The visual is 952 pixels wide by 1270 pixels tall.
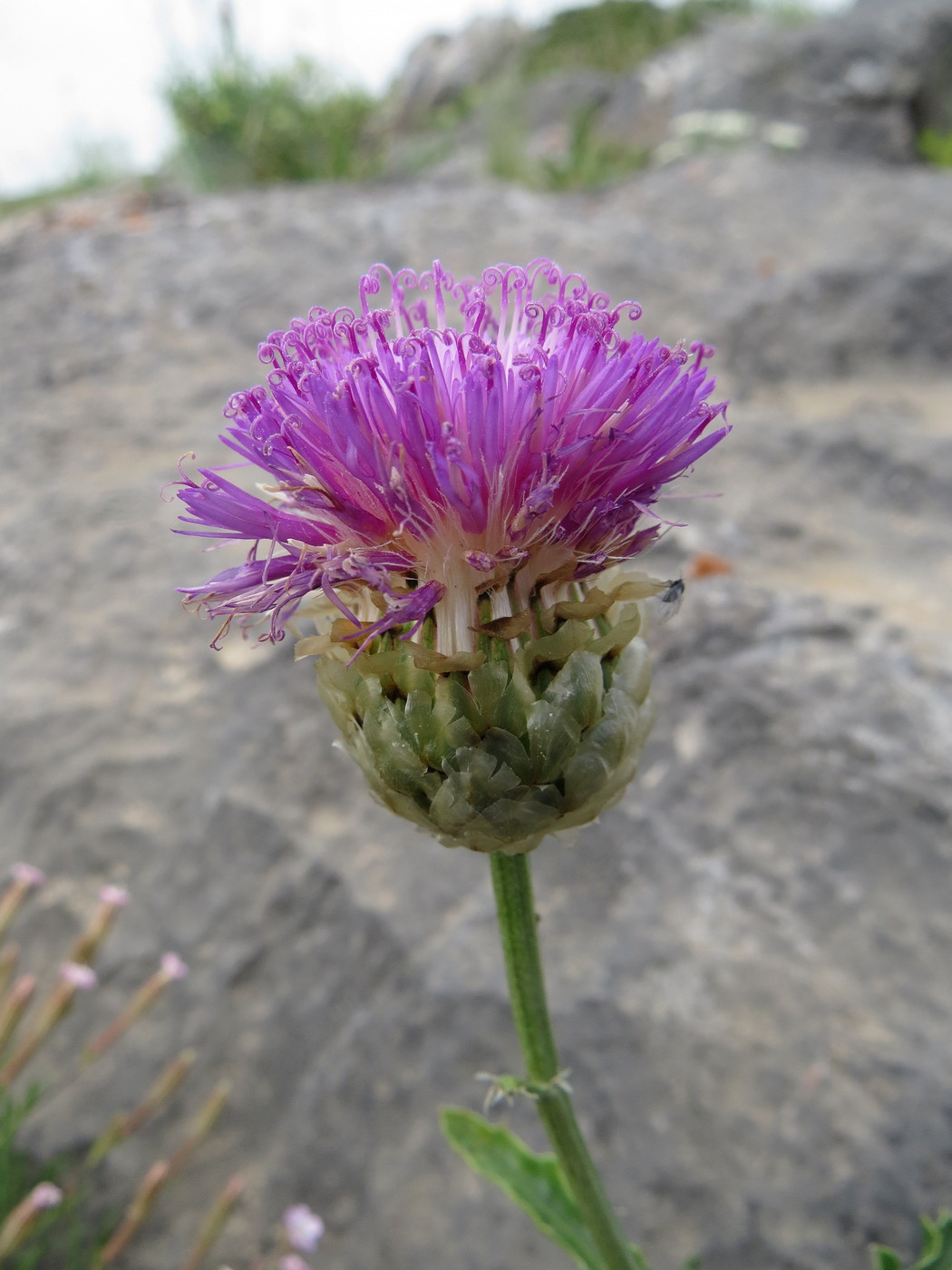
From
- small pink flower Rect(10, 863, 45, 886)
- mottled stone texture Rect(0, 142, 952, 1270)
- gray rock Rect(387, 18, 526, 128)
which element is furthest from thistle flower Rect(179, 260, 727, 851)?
gray rock Rect(387, 18, 526, 128)

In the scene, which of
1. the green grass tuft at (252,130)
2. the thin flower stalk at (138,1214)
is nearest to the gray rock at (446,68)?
the green grass tuft at (252,130)

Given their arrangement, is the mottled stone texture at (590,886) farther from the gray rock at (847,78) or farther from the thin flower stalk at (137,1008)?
the gray rock at (847,78)

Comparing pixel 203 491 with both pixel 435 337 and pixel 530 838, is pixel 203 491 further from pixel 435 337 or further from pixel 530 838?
pixel 530 838

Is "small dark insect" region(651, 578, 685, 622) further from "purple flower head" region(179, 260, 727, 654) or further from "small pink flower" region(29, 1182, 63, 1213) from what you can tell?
"small pink flower" region(29, 1182, 63, 1213)

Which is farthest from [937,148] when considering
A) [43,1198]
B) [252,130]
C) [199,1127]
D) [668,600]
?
[43,1198]

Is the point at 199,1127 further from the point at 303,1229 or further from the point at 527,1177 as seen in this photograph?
the point at 527,1177

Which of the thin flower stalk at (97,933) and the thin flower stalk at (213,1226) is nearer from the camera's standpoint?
the thin flower stalk at (213,1226)
